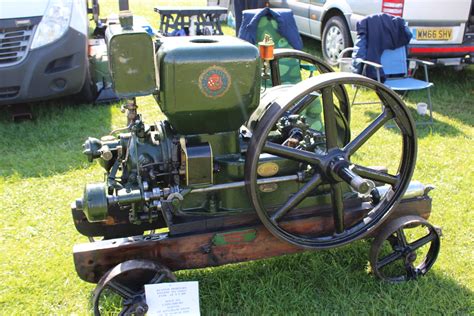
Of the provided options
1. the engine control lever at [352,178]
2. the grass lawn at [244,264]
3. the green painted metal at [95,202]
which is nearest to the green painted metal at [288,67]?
the grass lawn at [244,264]

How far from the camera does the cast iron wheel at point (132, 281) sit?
216 cm

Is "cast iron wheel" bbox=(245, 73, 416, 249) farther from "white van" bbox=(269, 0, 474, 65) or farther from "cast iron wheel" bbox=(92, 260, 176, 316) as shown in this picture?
"white van" bbox=(269, 0, 474, 65)

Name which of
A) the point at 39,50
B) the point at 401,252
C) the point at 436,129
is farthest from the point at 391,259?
the point at 39,50

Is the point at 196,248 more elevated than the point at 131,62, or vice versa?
the point at 131,62

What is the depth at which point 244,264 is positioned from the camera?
276 centimetres

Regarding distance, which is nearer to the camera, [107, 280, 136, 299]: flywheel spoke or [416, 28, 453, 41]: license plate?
[107, 280, 136, 299]: flywheel spoke

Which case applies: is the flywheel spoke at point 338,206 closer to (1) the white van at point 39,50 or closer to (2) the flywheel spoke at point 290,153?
(2) the flywheel spoke at point 290,153

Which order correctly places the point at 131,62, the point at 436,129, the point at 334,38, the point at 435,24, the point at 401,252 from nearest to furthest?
1. the point at 131,62
2. the point at 401,252
3. the point at 436,129
4. the point at 435,24
5. the point at 334,38

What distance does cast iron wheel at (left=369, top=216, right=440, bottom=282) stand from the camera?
2.51 m

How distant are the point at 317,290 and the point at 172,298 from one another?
80 centimetres

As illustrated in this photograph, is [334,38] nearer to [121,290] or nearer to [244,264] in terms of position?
[244,264]

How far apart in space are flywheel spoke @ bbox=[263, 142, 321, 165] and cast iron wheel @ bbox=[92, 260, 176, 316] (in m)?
0.71

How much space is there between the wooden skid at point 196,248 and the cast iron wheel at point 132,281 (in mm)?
65

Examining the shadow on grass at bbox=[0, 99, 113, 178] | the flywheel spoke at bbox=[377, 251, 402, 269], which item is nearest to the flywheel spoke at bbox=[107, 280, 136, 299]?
the flywheel spoke at bbox=[377, 251, 402, 269]
